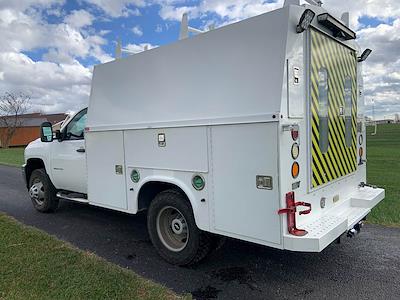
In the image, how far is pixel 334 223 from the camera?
377 cm

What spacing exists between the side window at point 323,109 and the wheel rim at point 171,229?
1.91 metres

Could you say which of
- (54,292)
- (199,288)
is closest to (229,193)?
(199,288)

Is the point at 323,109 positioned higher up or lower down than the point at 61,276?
higher up

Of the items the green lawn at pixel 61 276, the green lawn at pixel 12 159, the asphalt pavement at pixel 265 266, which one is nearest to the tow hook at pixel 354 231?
the asphalt pavement at pixel 265 266

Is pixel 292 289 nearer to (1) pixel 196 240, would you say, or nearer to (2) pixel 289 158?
(1) pixel 196 240

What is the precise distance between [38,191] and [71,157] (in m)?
1.62

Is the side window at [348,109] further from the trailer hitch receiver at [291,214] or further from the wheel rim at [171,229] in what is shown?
the wheel rim at [171,229]

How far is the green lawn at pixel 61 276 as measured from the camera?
3.71m

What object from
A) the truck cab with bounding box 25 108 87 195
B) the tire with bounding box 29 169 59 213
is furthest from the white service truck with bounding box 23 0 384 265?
the tire with bounding box 29 169 59 213

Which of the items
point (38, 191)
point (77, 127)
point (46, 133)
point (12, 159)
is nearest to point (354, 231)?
point (77, 127)

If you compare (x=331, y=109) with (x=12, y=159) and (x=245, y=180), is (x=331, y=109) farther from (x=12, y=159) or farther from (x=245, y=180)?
(x=12, y=159)

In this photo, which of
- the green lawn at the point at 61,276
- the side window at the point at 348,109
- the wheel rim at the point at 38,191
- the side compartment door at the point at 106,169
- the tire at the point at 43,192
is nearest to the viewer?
the green lawn at the point at 61,276

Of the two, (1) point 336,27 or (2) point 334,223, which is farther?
(1) point 336,27

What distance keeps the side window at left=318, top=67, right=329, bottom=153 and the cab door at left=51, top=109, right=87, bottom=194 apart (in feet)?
12.0
